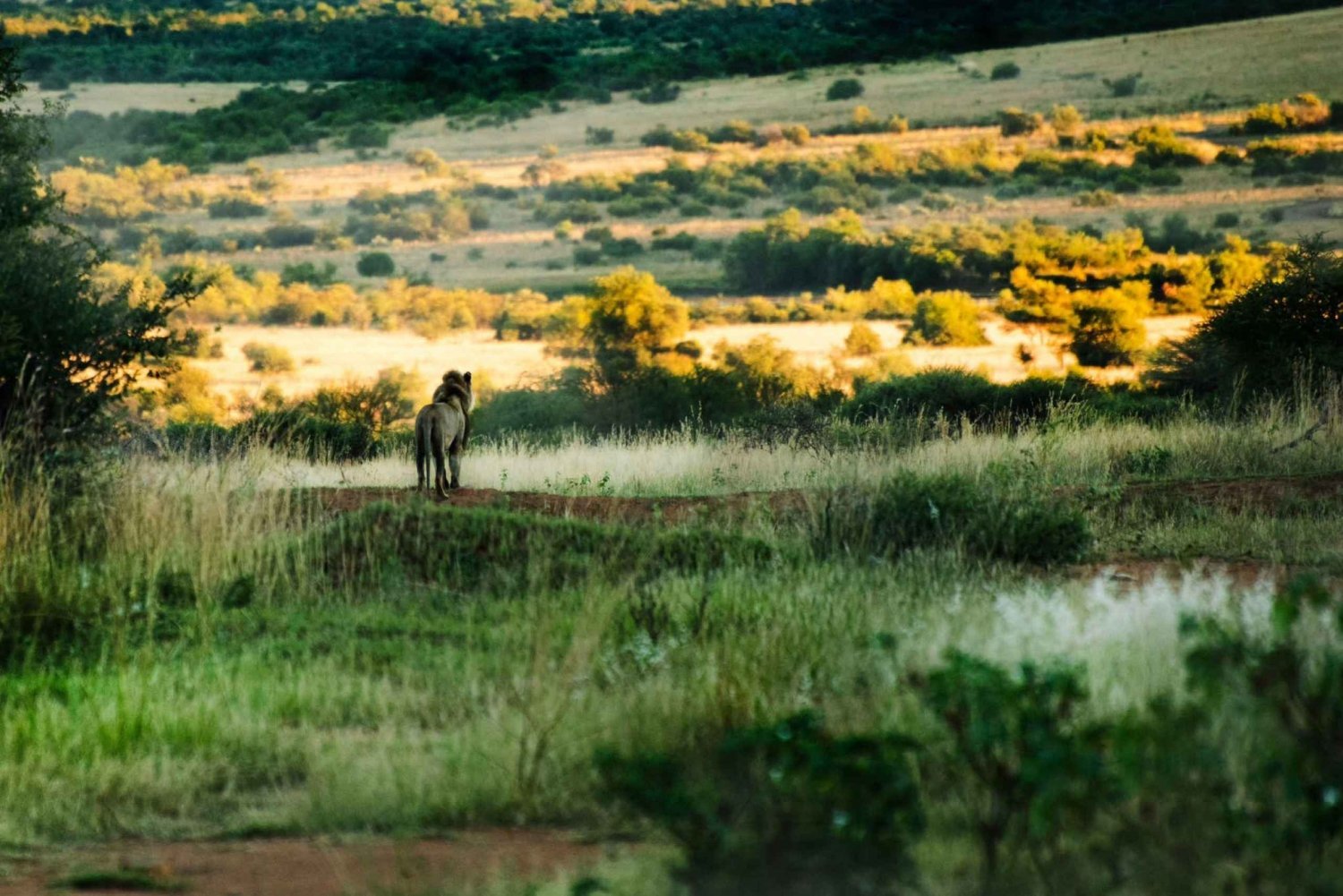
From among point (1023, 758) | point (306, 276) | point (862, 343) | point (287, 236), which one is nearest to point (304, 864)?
point (1023, 758)

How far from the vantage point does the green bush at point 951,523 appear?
10711mm

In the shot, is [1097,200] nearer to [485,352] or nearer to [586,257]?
[586,257]

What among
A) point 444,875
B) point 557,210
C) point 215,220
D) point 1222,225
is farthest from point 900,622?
point 215,220

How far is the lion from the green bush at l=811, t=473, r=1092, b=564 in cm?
340

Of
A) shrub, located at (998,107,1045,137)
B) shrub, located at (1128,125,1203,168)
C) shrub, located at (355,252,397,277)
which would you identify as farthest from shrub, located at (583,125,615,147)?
shrub, located at (1128,125,1203,168)

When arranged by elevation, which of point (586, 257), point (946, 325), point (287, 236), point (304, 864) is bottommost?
point (304, 864)

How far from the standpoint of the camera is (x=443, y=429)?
13328mm

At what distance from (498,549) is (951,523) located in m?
3.01

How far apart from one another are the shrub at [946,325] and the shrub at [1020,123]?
91.3ft

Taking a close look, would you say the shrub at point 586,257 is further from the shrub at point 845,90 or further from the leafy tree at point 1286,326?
the leafy tree at point 1286,326

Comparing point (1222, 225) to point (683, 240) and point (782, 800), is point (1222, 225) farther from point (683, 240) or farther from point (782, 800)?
point (782, 800)

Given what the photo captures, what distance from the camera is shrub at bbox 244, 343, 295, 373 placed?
4662 cm

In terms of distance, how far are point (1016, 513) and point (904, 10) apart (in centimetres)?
6986

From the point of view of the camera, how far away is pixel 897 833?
5.04 metres
